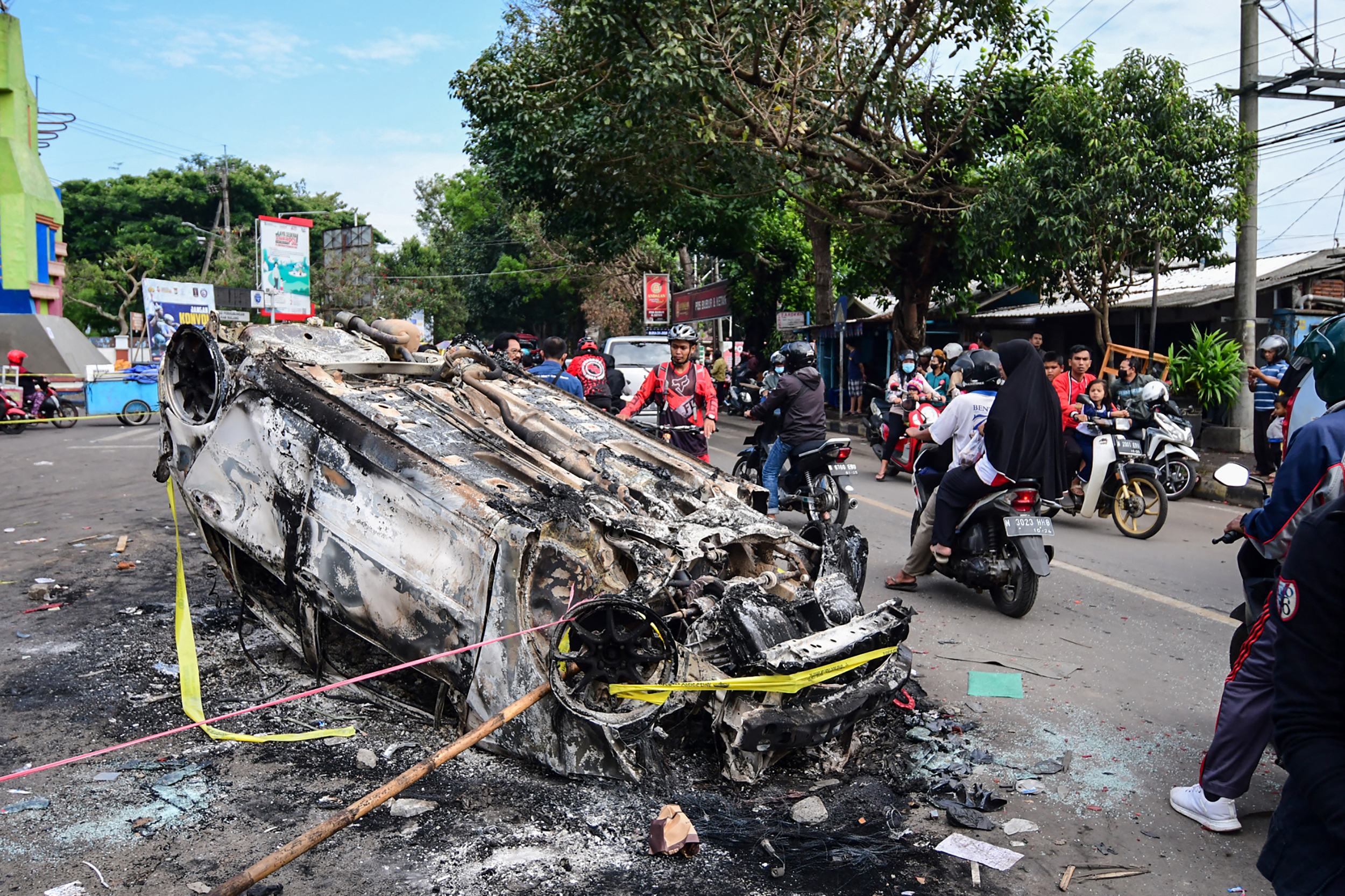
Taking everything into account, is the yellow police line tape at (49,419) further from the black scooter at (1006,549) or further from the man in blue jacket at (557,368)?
the black scooter at (1006,549)

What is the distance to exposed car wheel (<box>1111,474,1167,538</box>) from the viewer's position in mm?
8250

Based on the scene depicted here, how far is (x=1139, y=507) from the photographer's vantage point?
27.4ft

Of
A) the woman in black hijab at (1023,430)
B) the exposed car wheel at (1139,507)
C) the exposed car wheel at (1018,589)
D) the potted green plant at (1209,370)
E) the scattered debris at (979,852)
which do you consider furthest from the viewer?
the potted green plant at (1209,370)

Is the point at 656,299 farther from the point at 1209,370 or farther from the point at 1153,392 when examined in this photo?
the point at 1153,392

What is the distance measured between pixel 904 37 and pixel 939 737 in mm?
13304

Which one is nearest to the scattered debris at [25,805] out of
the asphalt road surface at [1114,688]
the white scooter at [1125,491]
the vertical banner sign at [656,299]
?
the asphalt road surface at [1114,688]

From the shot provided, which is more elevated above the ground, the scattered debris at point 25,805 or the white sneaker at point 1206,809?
the white sneaker at point 1206,809

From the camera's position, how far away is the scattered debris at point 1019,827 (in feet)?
10.3

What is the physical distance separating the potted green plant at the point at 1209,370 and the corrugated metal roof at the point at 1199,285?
1549 millimetres

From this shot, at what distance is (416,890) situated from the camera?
9.15 ft

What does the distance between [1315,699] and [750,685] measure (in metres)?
1.90

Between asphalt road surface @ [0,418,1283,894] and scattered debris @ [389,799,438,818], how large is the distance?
47cm

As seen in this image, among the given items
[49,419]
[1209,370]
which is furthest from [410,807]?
[49,419]

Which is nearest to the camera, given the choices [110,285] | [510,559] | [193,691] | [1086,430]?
[510,559]
